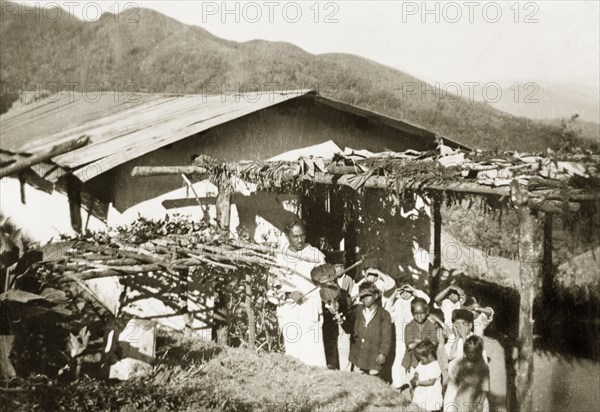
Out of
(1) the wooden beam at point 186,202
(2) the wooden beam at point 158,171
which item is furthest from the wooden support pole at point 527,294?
(1) the wooden beam at point 186,202

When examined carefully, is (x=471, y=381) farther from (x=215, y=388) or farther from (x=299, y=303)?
(x=215, y=388)

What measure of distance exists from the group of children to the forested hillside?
22.3 m

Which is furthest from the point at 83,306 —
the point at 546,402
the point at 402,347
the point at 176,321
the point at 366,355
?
the point at 546,402

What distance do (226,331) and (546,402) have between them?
4.26 m

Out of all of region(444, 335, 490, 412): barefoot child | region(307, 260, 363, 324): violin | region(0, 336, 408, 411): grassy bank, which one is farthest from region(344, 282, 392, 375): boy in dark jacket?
region(444, 335, 490, 412): barefoot child

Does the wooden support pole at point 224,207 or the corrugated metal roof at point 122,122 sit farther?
the corrugated metal roof at point 122,122

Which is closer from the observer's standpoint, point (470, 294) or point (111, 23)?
point (470, 294)

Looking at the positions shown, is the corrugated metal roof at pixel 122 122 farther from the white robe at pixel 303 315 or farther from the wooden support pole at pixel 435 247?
the white robe at pixel 303 315

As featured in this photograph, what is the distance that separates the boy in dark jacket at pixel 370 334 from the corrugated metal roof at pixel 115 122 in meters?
3.64

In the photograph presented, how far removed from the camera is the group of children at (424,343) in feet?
Result: 19.3

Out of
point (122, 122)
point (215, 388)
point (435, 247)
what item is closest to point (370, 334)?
point (215, 388)

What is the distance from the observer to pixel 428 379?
620 cm

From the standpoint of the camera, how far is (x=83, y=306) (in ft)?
21.3

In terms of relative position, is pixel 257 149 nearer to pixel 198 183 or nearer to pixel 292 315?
pixel 198 183
